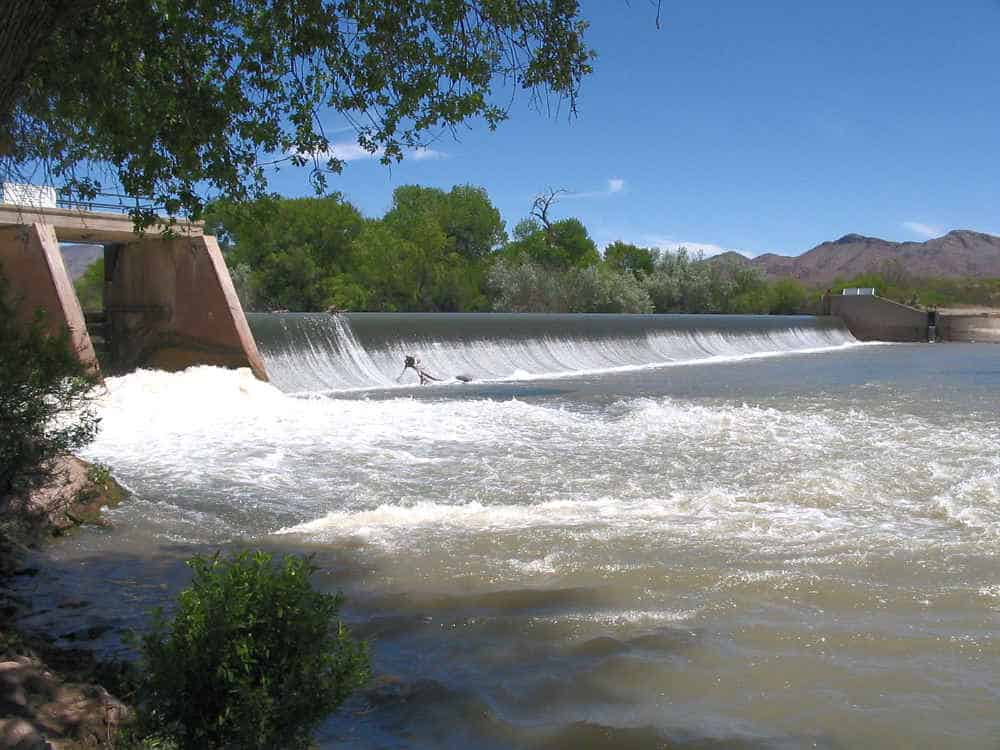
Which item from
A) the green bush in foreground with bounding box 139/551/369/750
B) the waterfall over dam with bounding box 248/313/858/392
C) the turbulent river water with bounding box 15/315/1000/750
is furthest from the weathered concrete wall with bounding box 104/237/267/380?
the green bush in foreground with bounding box 139/551/369/750

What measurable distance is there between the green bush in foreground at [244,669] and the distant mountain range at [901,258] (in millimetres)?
166798

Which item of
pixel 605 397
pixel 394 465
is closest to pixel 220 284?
pixel 605 397

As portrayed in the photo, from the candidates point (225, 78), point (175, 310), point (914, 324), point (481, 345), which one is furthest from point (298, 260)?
point (225, 78)

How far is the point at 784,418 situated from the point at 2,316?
987cm

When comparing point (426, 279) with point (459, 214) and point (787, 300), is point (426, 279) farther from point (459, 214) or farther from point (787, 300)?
point (787, 300)

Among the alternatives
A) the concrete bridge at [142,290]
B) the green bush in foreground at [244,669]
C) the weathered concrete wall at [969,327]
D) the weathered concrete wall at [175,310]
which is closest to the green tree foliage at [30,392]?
the green bush in foreground at [244,669]

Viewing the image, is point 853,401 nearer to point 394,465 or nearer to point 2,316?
point 394,465

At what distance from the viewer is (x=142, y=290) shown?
54.9ft

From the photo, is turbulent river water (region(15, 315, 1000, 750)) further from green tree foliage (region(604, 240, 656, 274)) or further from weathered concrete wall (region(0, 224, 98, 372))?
green tree foliage (region(604, 240, 656, 274))

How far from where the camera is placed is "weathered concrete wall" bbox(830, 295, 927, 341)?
4150 centimetres

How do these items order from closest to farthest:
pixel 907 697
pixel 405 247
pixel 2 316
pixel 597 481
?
pixel 907 697 < pixel 2 316 < pixel 597 481 < pixel 405 247

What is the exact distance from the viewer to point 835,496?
698 centimetres

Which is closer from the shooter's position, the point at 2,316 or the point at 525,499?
the point at 2,316

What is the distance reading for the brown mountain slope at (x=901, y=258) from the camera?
167625mm
